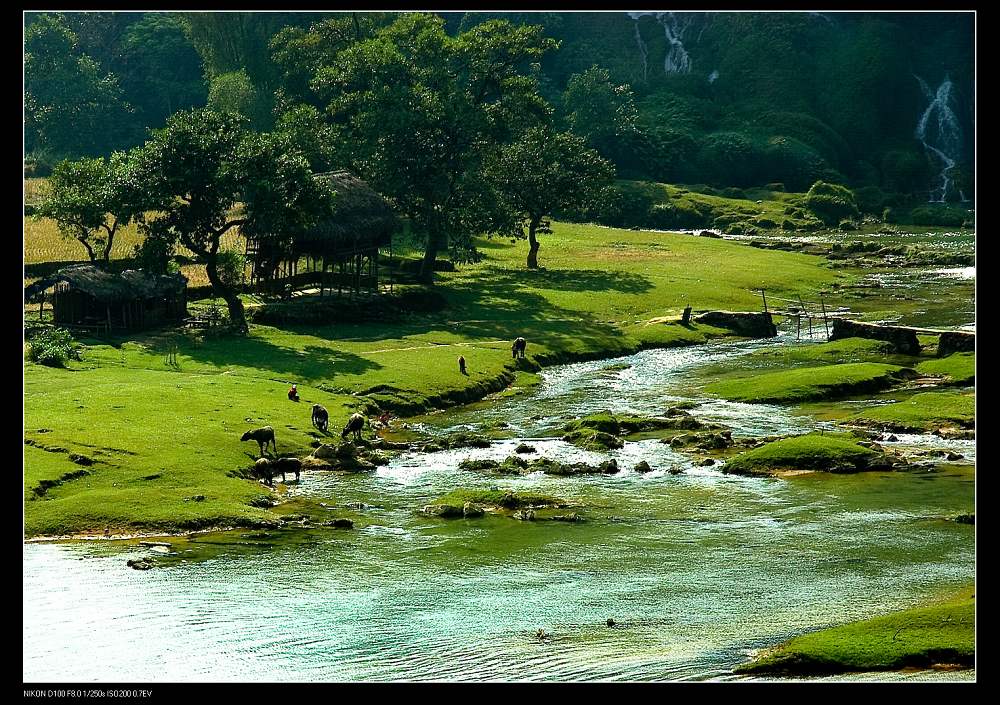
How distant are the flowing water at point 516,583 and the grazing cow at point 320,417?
6.07 metres

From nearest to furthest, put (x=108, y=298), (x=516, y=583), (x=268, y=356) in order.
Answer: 1. (x=516, y=583)
2. (x=268, y=356)
3. (x=108, y=298)

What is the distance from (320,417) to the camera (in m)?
49.8

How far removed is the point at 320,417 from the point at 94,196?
3486cm

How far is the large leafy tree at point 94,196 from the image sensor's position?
6750cm

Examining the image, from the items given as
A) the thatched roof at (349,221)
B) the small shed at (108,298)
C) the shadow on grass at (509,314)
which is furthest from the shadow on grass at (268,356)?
the thatched roof at (349,221)

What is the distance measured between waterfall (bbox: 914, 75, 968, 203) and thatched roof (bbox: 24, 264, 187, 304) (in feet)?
411

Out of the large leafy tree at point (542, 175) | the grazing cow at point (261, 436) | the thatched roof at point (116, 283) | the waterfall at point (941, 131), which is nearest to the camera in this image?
the grazing cow at point (261, 436)

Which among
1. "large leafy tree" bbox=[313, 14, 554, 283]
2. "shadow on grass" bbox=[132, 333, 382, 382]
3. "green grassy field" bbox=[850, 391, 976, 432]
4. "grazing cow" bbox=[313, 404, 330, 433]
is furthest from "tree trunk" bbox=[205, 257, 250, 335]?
"green grassy field" bbox=[850, 391, 976, 432]

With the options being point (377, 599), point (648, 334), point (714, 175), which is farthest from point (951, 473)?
point (714, 175)

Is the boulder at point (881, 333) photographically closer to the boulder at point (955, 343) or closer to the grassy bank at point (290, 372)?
the boulder at point (955, 343)

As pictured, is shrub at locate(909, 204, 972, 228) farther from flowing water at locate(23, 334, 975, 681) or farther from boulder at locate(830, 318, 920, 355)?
flowing water at locate(23, 334, 975, 681)

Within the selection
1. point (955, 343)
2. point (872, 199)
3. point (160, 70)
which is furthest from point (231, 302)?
point (872, 199)

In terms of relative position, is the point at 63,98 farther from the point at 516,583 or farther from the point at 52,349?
the point at 516,583
